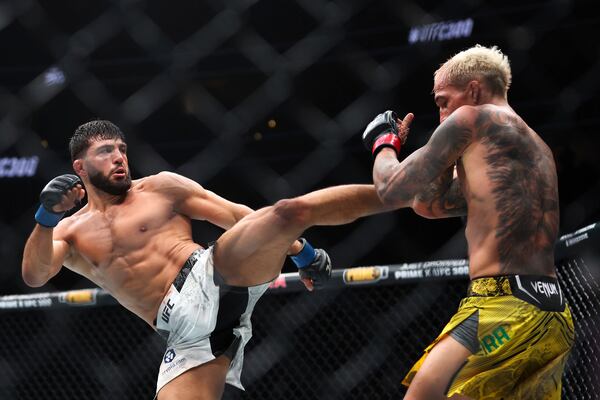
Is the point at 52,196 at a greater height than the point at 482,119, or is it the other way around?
the point at 52,196

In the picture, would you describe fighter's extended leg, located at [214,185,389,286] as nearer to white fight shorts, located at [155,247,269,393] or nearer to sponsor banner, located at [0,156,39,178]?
white fight shorts, located at [155,247,269,393]

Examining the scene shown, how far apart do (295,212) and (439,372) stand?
1.83 feet

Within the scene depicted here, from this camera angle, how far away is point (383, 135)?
2115 millimetres

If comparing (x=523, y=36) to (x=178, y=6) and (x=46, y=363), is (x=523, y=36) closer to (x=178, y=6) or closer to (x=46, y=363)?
(x=178, y=6)

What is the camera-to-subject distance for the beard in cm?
277

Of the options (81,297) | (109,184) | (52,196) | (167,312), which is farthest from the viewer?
(81,297)

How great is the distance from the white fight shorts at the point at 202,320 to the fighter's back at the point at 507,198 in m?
0.76

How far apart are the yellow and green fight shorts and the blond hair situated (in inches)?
19.0

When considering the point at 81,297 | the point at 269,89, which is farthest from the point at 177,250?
the point at 269,89

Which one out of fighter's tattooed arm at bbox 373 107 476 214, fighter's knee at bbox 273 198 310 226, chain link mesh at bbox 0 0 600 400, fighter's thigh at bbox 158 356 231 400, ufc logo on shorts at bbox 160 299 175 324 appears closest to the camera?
fighter's tattooed arm at bbox 373 107 476 214

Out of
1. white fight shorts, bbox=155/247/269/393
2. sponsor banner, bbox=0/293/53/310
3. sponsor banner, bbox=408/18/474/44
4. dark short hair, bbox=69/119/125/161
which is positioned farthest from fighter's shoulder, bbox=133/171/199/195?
sponsor banner, bbox=408/18/474/44

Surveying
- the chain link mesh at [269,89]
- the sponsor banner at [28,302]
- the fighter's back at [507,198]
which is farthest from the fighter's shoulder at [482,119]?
the chain link mesh at [269,89]

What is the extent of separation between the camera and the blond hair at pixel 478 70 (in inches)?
81.7

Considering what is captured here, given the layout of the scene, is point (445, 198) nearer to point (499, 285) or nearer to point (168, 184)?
point (499, 285)
